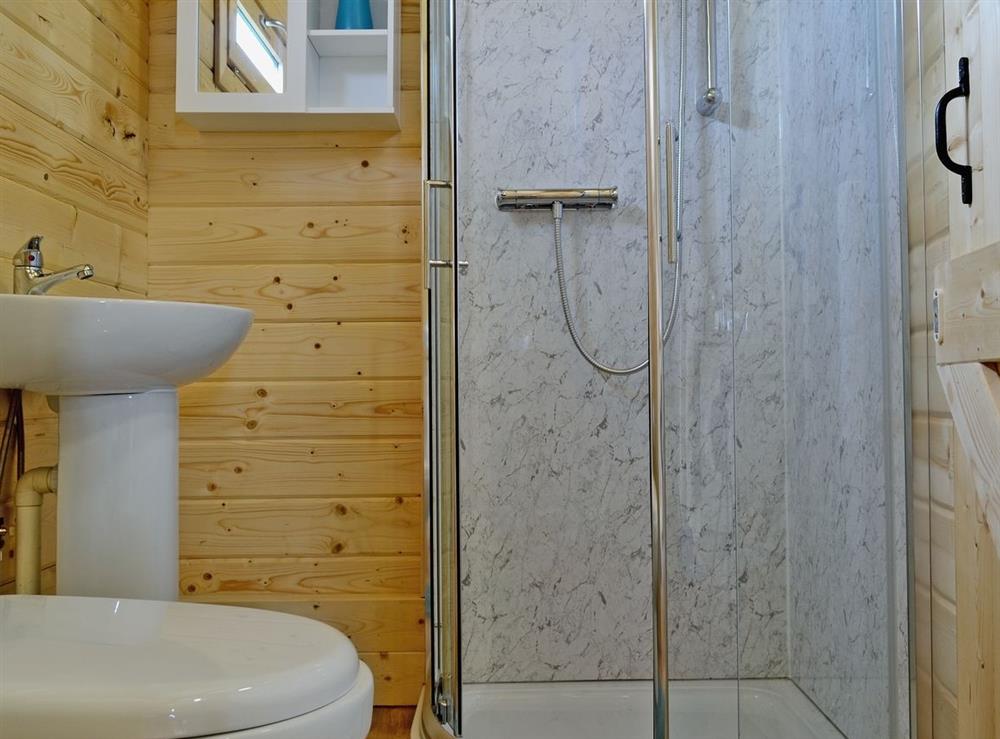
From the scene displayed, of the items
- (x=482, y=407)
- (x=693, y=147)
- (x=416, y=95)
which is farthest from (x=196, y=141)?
(x=693, y=147)

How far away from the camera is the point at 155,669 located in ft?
2.65

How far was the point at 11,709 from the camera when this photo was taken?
0.73m

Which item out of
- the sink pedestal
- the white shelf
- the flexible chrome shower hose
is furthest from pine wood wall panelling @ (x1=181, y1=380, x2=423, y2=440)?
the white shelf

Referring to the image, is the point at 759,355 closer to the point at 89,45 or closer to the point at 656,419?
the point at 656,419

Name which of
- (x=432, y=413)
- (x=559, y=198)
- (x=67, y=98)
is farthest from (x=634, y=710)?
(x=67, y=98)

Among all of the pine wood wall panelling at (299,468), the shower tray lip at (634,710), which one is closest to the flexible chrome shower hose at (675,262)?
the pine wood wall panelling at (299,468)

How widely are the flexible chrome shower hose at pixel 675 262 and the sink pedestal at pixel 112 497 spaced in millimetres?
894

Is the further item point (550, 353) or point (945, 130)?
point (550, 353)

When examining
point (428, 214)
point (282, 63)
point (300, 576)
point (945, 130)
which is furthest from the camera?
point (300, 576)

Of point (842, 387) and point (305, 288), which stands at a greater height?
point (305, 288)

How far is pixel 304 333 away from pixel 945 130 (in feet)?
4.64

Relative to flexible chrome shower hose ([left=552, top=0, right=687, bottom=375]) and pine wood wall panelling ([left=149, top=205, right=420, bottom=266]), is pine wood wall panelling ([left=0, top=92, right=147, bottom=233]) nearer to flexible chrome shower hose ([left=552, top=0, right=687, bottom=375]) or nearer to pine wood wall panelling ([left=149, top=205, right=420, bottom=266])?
pine wood wall panelling ([left=149, top=205, right=420, bottom=266])

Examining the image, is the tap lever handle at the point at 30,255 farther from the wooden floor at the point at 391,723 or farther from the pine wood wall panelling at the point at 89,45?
the wooden floor at the point at 391,723

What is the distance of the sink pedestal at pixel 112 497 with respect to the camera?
1305 millimetres
